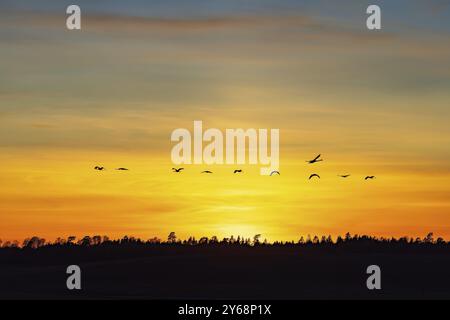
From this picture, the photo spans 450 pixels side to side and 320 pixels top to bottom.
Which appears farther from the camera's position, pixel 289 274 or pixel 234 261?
pixel 234 261

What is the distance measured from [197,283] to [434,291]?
121ft

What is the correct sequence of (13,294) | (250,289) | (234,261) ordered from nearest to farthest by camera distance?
(13,294) < (250,289) < (234,261)

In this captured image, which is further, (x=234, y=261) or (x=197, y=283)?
(x=234, y=261)
